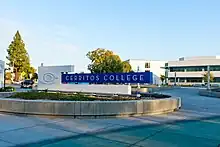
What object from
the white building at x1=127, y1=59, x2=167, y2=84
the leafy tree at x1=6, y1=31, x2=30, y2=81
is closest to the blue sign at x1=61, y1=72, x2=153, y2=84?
the leafy tree at x1=6, y1=31, x2=30, y2=81

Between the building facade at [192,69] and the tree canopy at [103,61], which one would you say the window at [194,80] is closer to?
the building facade at [192,69]

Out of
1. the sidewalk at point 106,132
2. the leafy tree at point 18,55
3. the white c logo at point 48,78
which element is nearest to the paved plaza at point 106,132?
the sidewalk at point 106,132

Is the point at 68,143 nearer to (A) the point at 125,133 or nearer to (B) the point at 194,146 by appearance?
(A) the point at 125,133

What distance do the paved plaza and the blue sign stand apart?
4.98 m

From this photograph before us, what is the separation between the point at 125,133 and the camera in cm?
801

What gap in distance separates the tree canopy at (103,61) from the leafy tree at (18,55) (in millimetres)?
28836

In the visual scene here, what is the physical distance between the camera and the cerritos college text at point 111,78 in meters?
15.7

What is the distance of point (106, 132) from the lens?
8.06 meters

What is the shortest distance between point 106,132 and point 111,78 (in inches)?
377

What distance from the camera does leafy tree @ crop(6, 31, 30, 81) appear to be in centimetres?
7500

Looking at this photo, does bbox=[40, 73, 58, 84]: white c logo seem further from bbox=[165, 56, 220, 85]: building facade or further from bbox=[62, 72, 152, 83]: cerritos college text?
bbox=[165, 56, 220, 85]: building facade

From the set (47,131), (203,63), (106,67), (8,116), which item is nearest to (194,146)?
(47,131)

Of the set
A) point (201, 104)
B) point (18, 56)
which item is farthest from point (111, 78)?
point (18, 56)

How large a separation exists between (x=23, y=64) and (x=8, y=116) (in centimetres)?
6939
